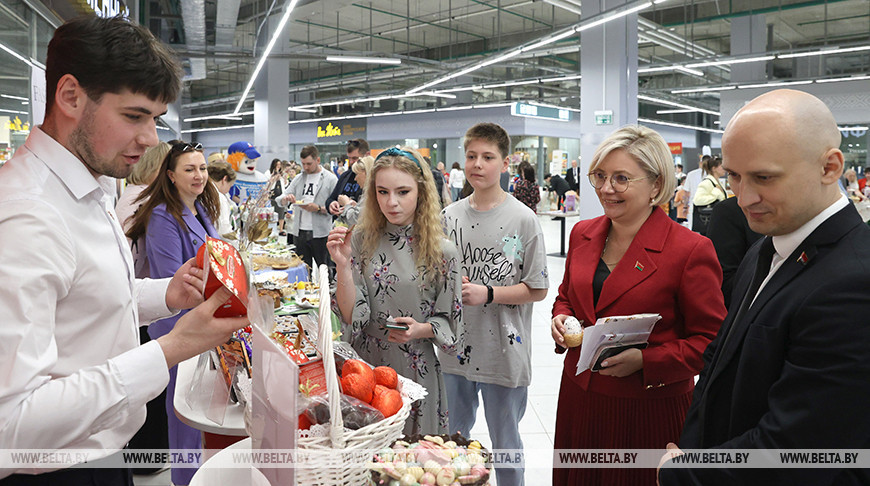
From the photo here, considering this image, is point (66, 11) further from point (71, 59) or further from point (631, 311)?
point (631, 311)

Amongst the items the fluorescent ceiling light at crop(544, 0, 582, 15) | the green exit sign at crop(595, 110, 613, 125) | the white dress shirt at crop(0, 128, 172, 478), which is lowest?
the white dress shirt at crop(0, 128, 172, 478)

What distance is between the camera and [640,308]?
187 cm

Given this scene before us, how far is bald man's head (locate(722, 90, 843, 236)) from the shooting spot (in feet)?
3.88

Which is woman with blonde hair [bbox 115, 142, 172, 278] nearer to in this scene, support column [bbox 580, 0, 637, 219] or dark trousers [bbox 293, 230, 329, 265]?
dark trousers [bbox 293, 230, 329, 265]

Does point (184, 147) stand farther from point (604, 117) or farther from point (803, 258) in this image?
point (604, 117)

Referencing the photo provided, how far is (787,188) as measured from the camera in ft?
3.91

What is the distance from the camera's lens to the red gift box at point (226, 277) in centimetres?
114

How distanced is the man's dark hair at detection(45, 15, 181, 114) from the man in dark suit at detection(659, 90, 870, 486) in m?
1.24

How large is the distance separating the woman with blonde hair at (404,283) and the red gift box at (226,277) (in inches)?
30.8

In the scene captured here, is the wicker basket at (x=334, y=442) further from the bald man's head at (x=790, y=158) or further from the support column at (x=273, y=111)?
the support column at (x=273, y=111)

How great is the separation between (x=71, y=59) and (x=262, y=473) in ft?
2.94

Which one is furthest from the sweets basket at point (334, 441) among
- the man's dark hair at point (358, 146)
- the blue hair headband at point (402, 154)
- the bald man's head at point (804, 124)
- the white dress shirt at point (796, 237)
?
the man's dark hair at point (358, 146)

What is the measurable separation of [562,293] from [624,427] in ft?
→ 1.91
